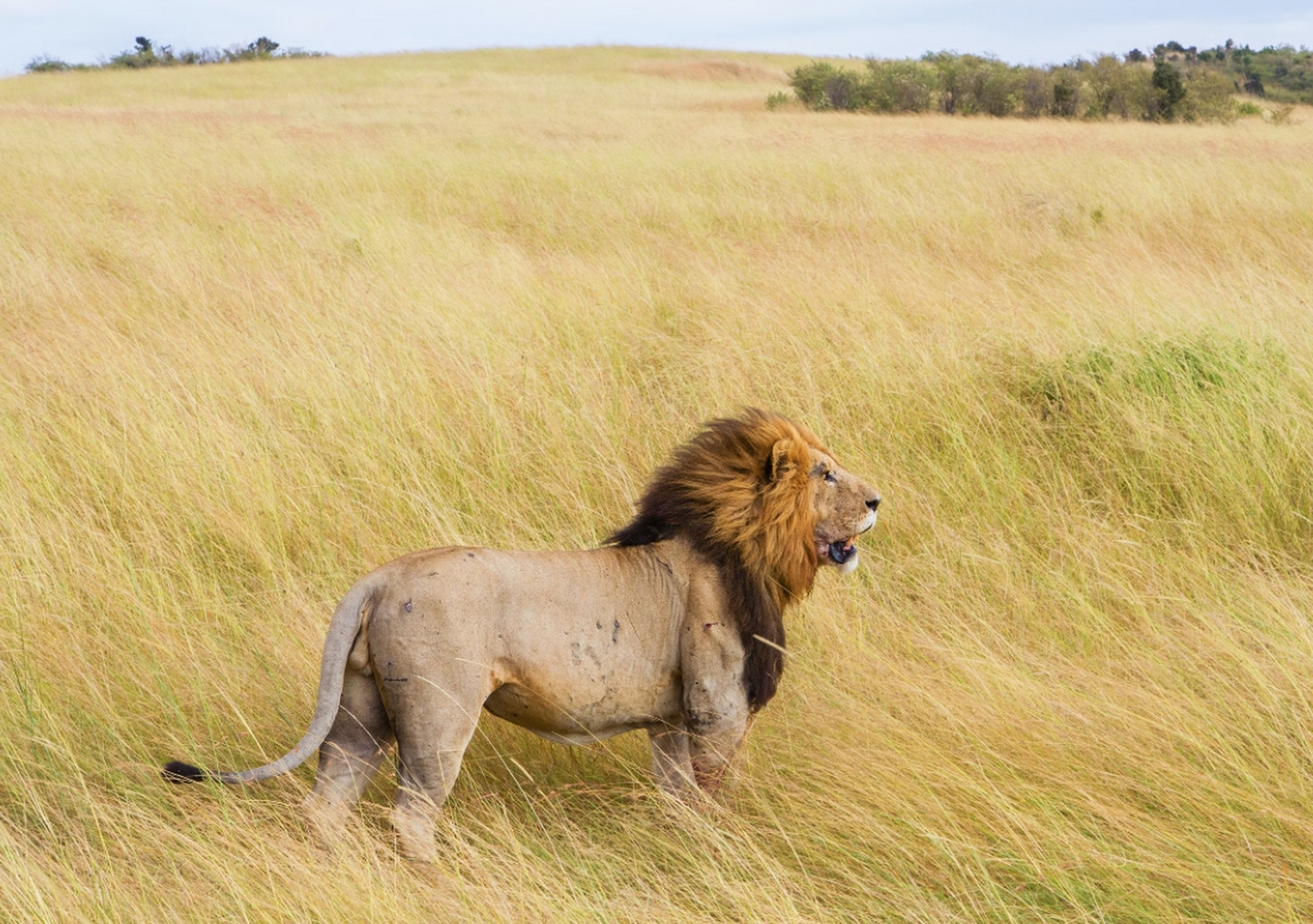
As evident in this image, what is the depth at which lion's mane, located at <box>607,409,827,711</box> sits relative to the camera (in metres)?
2.85

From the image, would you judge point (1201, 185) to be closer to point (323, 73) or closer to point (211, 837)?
Result: point (211, 837)

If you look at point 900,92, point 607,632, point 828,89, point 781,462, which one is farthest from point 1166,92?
point 607,632

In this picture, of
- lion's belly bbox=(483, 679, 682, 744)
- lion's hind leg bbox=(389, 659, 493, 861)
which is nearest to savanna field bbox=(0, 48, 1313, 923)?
lion's hind leg bbox=(389, 659, 493, 861)

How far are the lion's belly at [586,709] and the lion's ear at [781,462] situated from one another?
21.2 inches

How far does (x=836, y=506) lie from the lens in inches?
119

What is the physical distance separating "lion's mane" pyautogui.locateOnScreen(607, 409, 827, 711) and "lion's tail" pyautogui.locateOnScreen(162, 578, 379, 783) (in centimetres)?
70

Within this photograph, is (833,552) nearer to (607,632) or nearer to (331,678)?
(607,632)

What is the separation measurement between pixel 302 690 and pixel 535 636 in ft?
3.32

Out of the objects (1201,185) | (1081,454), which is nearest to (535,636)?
(1081,454)

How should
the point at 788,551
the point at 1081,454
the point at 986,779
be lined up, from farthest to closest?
the point at 1081,454 → the point at 788,551 → the point at 986,779

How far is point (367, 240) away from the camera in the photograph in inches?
329

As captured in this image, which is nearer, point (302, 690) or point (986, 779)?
point (986, 779)

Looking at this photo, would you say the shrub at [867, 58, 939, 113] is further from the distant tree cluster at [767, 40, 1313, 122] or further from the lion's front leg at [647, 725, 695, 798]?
the lion's front leg at [647, 725, 695, 798]

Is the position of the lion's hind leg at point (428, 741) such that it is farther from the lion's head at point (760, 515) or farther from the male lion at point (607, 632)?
the lion's head at point (760, 515)
